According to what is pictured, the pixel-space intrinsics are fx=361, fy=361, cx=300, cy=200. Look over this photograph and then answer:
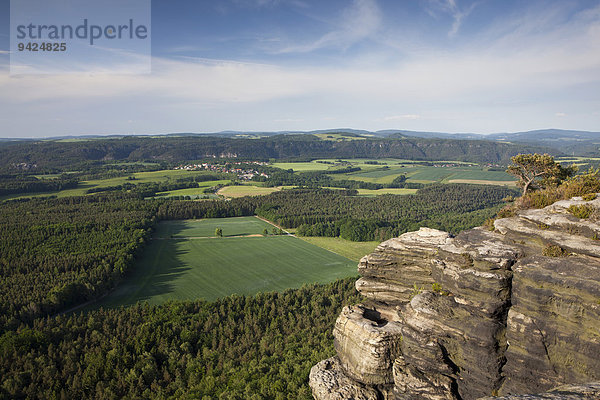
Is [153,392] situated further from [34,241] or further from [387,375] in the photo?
[34,241]

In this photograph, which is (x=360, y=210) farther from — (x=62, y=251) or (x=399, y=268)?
(x=399, y=268)

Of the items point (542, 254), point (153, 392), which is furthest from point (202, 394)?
point (542, 254)

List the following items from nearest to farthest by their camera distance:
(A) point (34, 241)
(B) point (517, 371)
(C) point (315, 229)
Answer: (B) point (517, 371) < (A) point (34, 241) < (C) point (315, 229)

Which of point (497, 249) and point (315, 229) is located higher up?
point (497, 249)

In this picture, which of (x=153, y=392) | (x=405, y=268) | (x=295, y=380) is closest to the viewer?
(x=405, y=268)

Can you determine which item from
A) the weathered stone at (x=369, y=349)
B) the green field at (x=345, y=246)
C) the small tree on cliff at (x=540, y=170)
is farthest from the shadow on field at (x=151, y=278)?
the small tree on cliff at (x=540, y=170)

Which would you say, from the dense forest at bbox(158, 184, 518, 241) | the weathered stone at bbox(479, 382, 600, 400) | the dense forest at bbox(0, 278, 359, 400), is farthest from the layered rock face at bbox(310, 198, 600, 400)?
the dense forest at bbox(158, 184, 518, 241)

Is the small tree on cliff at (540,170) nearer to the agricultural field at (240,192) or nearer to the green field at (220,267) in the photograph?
the green field at (220,267)
